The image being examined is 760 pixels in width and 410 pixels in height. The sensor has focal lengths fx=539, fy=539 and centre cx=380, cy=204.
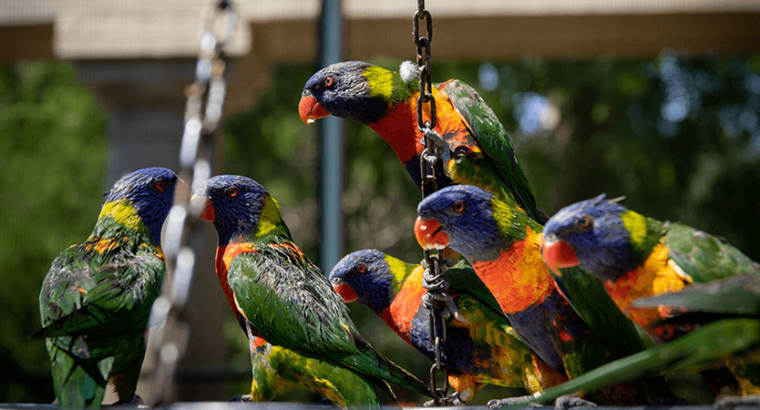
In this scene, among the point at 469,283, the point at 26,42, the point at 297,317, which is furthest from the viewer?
the point at 26,42

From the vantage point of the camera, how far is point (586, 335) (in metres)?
1.24

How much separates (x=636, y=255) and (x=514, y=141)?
202 inches

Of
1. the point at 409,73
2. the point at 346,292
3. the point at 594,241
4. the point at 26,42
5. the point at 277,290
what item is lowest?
the point at 346,292

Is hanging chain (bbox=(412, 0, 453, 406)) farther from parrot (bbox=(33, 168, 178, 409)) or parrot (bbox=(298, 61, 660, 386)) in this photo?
parrot (bbox=(33, 168, 178, 409))

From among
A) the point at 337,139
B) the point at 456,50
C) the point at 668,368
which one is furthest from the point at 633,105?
the point at 668,368

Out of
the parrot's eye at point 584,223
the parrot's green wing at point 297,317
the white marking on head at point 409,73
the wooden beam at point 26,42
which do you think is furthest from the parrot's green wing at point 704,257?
the wooden beam at point 26,42

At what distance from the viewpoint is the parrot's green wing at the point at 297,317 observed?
1.30 m

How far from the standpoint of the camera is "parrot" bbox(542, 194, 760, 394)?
3.47ft

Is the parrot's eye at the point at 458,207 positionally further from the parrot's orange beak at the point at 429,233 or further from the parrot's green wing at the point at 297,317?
the parrot's green wing at the point at 297,317

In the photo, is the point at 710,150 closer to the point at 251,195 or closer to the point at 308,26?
the point at 308,26

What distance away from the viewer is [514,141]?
6051 mm

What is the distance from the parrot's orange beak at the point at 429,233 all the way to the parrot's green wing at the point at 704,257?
0.47m

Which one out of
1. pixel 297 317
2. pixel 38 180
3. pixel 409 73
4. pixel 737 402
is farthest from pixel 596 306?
pixel 38 180

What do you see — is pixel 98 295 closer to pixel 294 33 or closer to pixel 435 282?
pixel 435 282
